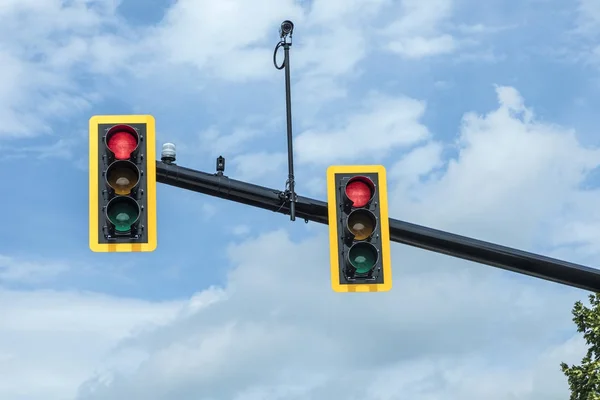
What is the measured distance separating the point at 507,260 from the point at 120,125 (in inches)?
153

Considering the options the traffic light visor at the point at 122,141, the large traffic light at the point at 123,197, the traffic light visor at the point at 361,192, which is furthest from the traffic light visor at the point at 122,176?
the traffic light visor at the point at 361,192

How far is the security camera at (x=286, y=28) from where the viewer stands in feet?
32.3

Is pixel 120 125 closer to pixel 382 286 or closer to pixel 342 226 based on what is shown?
pixel 342 226

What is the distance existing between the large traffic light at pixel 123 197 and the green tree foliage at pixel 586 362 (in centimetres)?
2203

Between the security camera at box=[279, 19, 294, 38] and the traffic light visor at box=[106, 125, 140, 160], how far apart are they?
2100 millimetres

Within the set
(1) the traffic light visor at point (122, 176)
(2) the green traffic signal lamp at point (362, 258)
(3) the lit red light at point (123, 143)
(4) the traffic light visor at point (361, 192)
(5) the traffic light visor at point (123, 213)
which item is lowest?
(2) the green traffic signal lamp at point (362, 258)

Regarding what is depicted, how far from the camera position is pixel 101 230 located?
338 inches

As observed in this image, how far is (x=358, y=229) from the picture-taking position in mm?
8719

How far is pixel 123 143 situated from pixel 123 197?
53cm

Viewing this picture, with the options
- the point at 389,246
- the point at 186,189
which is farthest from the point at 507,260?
the point at 186,189

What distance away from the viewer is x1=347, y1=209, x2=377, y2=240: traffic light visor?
8719 millimetres

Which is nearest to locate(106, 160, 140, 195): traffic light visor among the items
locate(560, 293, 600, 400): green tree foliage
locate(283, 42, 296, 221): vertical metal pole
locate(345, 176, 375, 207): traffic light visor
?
locate(283, 42, 296, 221): vertical metal pole

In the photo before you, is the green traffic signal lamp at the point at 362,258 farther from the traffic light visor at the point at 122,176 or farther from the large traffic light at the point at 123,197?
the traffic light visor at the point at 122,176

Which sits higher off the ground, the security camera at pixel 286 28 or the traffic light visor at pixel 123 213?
the security camera at pixel 286 28
